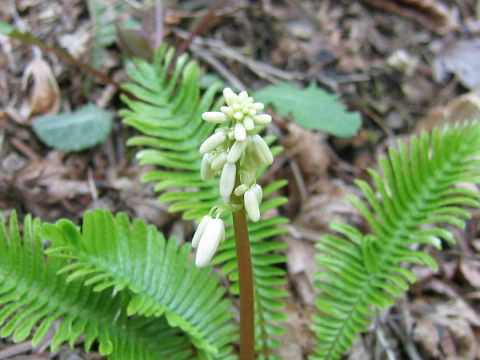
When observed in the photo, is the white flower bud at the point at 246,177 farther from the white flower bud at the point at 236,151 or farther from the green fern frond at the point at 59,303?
the green fern frond at the point at 59,303

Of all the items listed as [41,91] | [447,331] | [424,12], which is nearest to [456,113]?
[424,12]

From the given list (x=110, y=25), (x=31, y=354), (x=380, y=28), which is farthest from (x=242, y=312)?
(x=380, y=28)

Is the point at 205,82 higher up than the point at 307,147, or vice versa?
the point at 205,82

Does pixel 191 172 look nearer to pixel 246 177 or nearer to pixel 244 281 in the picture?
pixel 244 281

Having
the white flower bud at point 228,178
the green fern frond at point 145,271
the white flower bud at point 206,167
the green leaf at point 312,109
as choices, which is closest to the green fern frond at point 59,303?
the green fern frond at point 145,271

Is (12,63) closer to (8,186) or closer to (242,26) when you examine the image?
(8,186)

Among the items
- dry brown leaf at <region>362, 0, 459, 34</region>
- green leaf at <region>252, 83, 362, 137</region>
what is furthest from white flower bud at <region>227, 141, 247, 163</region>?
dry brown leaf at <region>362, 0, 459, 34</region>
